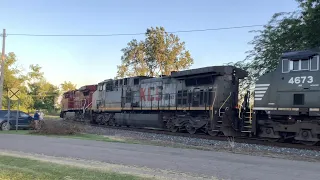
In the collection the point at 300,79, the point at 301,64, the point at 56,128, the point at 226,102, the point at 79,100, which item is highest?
the point at 301,64

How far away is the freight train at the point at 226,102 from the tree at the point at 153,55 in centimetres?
1841

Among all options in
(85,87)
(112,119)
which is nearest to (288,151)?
(112,119)

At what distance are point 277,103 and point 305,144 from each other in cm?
199

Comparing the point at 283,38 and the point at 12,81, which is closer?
the point at 283,38

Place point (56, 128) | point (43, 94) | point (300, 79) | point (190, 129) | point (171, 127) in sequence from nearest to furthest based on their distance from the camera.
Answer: point (300, 79)
point (56, 128)
point (190, 129)
point (171, 127)
point (43, 94)

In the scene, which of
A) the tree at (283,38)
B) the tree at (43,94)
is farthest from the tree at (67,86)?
the tree at (283,38)

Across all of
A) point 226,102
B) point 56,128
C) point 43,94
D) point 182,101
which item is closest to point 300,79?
point 226,102

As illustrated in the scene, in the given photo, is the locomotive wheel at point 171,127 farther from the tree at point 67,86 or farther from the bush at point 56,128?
the tree at point 67,86

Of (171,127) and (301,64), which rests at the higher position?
(301,64)

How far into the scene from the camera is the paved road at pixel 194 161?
7723mm

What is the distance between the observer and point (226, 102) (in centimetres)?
1769

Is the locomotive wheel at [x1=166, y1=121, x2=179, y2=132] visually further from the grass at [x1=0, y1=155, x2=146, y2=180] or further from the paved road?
the grass at [x1=0, y1=155, x2=146, y2=180]

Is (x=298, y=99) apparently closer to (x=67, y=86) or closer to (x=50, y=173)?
(x=50, y=173)

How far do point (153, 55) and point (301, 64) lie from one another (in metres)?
33.1
